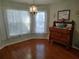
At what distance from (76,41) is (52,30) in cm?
126

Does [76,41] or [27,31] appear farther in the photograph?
[27,31]

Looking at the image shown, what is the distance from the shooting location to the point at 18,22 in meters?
4.59

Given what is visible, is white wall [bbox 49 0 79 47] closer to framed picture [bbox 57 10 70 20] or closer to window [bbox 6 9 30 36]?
framed picture [bbox 57 10 70 20]

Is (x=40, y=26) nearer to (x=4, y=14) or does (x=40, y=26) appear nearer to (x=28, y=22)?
(x=28, y=22)

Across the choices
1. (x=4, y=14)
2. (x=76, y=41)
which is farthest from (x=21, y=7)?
(x=76, y=41)

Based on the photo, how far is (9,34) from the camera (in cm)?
420

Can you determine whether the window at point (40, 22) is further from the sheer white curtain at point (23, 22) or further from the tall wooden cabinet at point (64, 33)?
the tall wooden cabinet at point (64, 33)

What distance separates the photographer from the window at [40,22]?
526 centimetres

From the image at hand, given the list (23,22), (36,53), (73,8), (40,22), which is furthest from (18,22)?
(73,8)

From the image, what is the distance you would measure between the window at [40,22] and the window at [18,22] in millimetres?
577

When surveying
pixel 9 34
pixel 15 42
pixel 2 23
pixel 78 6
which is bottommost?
pixel 15 42

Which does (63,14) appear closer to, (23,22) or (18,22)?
(23,22)

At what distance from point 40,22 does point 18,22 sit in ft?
4.60

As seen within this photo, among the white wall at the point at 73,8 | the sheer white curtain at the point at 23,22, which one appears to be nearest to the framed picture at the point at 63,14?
the white wall at the point at 73,8
